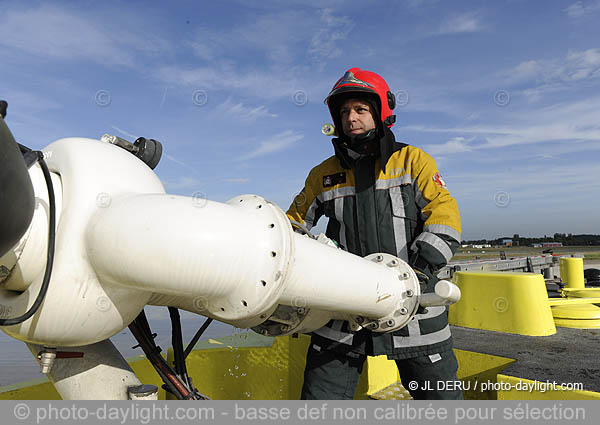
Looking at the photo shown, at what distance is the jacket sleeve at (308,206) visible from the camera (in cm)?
236

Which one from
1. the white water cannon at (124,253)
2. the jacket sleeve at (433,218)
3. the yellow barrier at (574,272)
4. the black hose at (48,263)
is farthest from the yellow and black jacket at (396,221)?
the yellow barrier at (574,272)

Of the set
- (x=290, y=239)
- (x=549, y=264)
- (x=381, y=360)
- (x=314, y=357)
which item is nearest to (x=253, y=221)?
(x=290, y=239)

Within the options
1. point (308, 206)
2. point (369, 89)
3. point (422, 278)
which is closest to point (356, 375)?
point (422, 278)

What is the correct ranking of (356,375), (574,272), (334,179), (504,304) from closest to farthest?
(356,375), (334,179), (504,304), (574,272)

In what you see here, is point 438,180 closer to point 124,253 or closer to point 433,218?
point 433,218

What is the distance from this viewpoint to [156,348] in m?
1.45

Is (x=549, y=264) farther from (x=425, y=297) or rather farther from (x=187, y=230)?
(x=187, y=230)

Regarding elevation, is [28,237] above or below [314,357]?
Result: above

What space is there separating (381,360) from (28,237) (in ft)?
8.39

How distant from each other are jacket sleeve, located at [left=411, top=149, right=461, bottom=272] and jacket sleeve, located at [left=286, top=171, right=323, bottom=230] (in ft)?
1.77

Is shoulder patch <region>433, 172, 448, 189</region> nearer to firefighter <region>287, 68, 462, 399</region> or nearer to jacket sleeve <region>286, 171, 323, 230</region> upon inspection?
firefighter <region>287, 68, 462, 399</region>

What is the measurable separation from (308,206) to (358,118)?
0.54 metres

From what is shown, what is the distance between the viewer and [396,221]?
6.87ft

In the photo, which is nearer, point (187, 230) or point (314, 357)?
point (187, 230)
